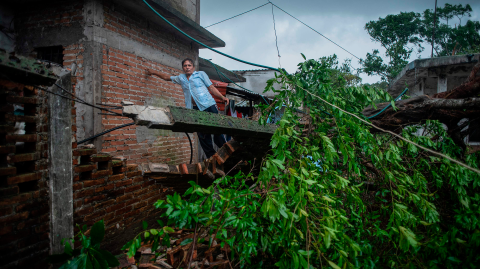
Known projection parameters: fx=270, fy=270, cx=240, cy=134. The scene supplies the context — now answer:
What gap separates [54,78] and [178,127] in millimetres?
1089

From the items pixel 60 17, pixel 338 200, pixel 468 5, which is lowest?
pixel 338 200

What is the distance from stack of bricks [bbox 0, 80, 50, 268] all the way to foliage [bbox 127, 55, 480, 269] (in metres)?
1.11

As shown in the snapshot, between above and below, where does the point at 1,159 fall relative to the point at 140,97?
below

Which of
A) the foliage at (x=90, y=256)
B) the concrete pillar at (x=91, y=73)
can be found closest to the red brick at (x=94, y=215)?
the foliage at (x=90, y=256)

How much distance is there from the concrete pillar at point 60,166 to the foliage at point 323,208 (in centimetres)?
119

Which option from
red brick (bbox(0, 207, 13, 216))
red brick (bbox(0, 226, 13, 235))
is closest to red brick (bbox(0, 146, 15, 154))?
red brick (bbox(0, 207, 13, 216))

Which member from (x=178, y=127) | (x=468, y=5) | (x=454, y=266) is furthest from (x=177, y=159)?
(x=468, y=5)

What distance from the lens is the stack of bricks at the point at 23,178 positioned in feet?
6.61

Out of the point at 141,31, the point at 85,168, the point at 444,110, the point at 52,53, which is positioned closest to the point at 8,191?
the point at 85,168

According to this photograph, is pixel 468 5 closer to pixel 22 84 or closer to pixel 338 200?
pixel 338 200

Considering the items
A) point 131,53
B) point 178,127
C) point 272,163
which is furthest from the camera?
point 131,53

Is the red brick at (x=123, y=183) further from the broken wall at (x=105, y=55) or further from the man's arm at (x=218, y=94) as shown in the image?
the man's arm at (x=218, y=94)

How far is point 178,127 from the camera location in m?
2.52

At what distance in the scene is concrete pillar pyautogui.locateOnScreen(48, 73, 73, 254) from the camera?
2.38 meters
